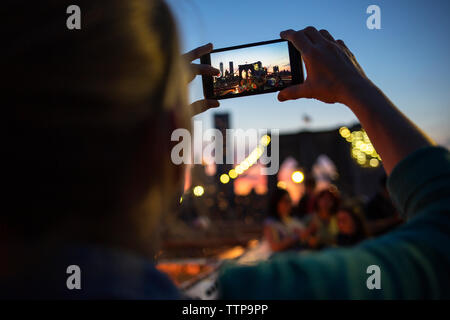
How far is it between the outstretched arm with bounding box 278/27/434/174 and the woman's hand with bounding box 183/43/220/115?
252 millimetres

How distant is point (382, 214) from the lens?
414 cm

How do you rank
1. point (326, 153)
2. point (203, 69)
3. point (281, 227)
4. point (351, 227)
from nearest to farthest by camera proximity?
point (203, 69) < point (351, 227) < point (281, 227) < point (326, 153)

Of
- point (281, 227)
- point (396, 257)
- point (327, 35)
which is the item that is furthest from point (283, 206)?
point (396, 257)

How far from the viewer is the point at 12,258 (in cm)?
30

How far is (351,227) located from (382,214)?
3.39ft

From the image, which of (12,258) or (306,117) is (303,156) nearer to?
(306,117)

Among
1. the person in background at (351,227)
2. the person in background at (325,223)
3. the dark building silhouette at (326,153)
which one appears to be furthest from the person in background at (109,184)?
the dark building silhouette at (326,153)

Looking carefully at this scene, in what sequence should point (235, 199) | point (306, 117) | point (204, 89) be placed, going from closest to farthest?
point (204, 89) → point (306, 117) → point (235, 199)

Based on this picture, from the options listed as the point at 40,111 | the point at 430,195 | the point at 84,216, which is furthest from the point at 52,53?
the point at 430,195

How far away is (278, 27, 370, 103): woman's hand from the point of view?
1.74ft

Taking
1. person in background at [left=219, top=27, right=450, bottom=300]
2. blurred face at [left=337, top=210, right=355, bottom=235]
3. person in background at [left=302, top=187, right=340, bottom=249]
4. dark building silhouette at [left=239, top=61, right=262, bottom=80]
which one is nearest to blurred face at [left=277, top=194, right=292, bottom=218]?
person in background at [left=302, top=187, right=340, bottom=249]

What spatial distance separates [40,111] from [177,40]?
0.17m

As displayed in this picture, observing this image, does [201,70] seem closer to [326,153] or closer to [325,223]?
[325,223]

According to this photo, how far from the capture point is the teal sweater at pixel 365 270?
0.32 m
